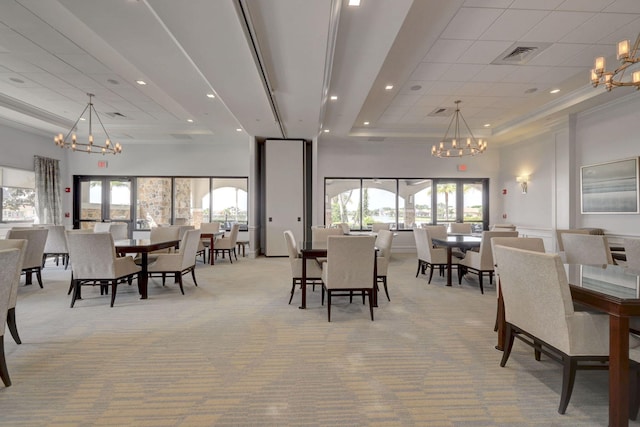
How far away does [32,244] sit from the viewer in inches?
188

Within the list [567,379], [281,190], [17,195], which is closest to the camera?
[567,379]

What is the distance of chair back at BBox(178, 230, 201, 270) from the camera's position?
180 inches

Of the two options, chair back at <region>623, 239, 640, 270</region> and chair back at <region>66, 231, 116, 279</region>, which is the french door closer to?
chair back at <region>66, 231, 116, 279</region>

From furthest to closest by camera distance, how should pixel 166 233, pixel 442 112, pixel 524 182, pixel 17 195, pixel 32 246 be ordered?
pixel 524 182
pixel 17 195
pixel 442 112
pixel 166 233
pixel 32 246

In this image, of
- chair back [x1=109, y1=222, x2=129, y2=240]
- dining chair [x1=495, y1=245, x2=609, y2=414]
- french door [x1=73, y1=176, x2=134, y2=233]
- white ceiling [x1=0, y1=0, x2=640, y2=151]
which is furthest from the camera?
french door [x1=73, y1=176, x2=134, y2=233]

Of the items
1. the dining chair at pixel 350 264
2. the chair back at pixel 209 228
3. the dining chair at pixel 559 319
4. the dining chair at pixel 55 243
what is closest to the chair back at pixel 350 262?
the dining chair at pixel 350 264

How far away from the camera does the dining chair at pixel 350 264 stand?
11.1 feet

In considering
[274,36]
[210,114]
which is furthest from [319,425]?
[210,114]

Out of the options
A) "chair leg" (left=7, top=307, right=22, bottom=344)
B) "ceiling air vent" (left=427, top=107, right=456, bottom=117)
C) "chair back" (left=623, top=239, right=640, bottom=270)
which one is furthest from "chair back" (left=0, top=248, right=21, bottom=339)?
"ceiling air vent" (left=427, top=107, right=456, bottom=117)

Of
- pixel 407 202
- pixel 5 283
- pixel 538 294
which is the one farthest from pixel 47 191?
pixel 538 294

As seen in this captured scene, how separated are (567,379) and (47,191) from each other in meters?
11.6

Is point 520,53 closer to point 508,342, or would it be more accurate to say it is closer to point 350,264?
point 350,264

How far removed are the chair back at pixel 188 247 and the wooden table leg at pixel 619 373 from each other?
4699 millimetres

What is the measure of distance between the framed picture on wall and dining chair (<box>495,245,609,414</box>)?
5719mm
